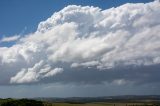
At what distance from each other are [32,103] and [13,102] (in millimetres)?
11741

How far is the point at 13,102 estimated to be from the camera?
182375 millimetres

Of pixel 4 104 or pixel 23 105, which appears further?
pixel 4 104

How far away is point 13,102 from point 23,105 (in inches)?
486

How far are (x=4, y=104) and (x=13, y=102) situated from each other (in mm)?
7474

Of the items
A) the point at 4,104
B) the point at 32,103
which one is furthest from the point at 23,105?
the point at 4,104

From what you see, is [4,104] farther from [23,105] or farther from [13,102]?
[23,105]

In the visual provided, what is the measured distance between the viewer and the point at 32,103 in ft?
588

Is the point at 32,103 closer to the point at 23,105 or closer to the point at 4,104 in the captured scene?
the point at 23,105

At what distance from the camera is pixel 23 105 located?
6791 inches

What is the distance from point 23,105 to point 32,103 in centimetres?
767

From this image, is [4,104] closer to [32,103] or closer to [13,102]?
[13,102]

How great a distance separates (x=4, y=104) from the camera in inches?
7338

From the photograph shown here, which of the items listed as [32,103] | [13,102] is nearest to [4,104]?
[13,102]
